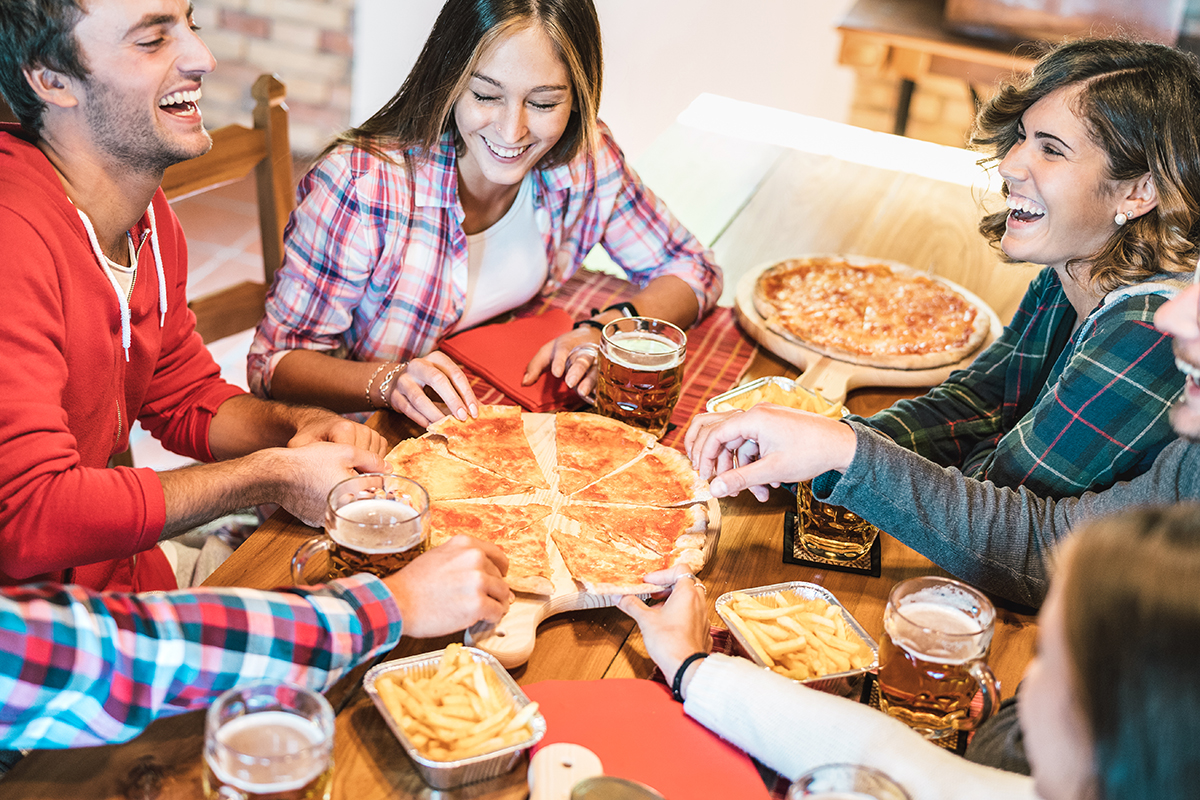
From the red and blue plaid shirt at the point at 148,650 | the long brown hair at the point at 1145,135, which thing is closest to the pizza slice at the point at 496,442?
the red and blue plaid shirt at the point at 148,650

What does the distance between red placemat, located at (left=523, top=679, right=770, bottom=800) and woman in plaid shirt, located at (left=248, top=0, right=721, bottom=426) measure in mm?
802

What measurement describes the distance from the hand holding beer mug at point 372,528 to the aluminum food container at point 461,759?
0.18m

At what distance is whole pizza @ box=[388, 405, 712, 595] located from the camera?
1729 millimetres

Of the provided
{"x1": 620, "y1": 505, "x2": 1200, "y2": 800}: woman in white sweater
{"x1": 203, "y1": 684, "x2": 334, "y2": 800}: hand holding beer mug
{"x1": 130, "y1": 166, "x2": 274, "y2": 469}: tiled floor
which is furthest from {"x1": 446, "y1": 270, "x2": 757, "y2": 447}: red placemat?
{"x1": 130, "y1": 166, "x2": 274, "y2": 469}: tiled floor

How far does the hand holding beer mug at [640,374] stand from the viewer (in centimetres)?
209

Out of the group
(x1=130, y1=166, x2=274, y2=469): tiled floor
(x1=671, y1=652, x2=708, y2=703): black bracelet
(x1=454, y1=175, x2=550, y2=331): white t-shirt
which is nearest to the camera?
(x1=671, y1=652, x2=708, y2=703): black bracelet

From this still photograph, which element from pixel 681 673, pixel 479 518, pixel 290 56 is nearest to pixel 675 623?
pixel 681 673

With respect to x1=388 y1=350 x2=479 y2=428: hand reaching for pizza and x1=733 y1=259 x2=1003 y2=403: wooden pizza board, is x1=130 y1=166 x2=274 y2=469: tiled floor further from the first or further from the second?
x1=733 y1=259 x2=1003 y2=403: wooden pizza board

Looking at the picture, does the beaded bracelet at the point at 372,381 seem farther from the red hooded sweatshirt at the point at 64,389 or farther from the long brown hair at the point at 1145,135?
the long brown hair at the point at 1145,135

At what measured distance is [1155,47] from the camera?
6.67ft

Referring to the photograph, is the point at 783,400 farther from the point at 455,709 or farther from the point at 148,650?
the point at 148,650

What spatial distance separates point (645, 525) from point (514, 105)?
3.45 ft

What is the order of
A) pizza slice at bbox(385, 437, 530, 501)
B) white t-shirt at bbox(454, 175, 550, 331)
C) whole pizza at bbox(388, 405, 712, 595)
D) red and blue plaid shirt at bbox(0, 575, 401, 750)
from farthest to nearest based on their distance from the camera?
white t-shirt at bbox(454, 175, 550, 331), pizza slice at bbox(385, 437, 530, 501), whole pizza at bbox(388, 405, 712, 595), red and blue plaid shirt at bbox(0, 575, 401, 750)

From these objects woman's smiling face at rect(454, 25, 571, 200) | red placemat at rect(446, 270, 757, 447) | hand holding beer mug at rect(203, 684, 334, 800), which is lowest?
red placemat at rect(446, 270, 757, 447)
